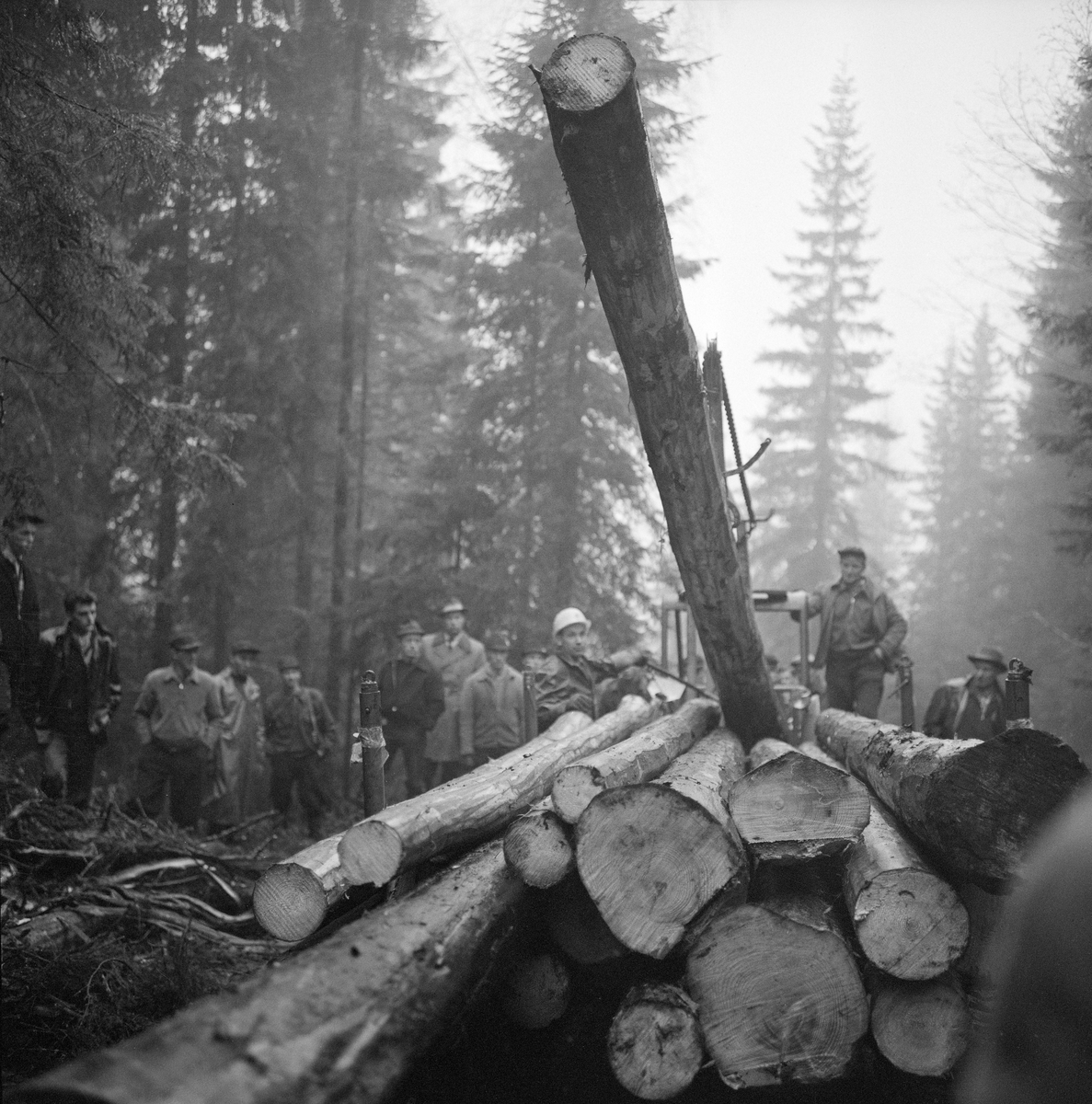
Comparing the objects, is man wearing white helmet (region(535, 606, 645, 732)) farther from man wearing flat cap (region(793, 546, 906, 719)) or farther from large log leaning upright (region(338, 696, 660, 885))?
large log leaning upright (region(338, 696, 660, 885))

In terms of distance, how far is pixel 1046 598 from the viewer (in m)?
20.9

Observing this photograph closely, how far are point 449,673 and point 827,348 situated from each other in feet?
77.2

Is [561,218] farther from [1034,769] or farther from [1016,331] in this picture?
[1016,331]

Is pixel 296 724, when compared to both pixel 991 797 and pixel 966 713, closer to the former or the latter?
pixel 966 713

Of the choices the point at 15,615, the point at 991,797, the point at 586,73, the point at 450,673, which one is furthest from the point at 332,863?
the point at 450,673

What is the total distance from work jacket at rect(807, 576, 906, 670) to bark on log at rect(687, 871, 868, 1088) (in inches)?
231

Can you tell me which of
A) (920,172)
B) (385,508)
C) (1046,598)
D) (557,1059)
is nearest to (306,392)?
(385,508)

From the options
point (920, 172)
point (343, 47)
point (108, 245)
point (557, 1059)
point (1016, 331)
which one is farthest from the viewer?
point (1016, 331)

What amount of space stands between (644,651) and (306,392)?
8.62m

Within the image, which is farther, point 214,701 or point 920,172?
point 920,172

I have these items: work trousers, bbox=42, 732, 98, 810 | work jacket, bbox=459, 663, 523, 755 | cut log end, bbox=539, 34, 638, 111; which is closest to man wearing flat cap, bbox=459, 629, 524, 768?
work jacket, bbox=459, 663, 523, 755

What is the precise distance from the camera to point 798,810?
371 centimetres

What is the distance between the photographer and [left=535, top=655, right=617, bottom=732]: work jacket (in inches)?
328

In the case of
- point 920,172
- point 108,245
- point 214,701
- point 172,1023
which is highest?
point 920,172
